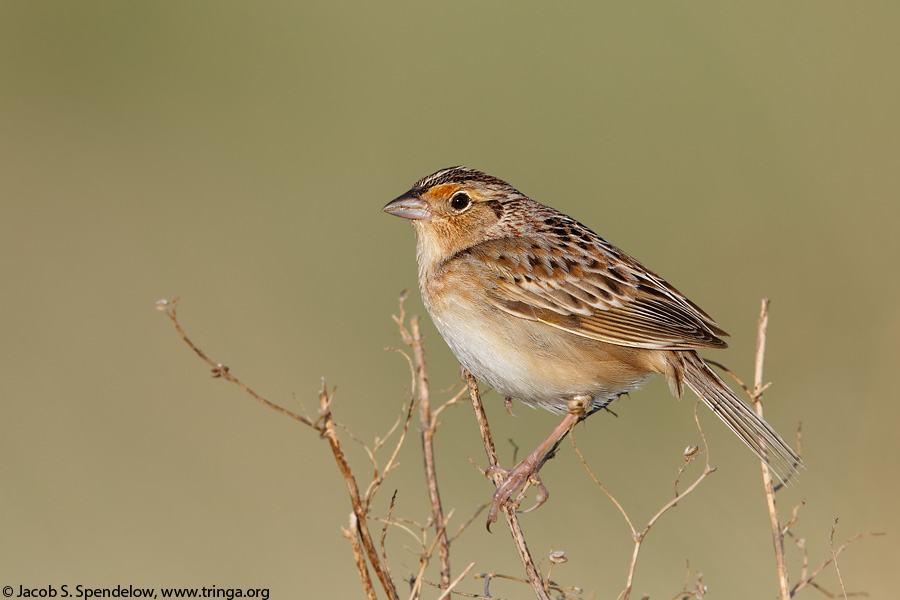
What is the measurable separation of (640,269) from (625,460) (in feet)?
8.21

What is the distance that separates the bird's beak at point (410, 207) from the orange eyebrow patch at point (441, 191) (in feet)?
0.18

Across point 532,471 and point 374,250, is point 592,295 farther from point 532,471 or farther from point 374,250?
point 374,250

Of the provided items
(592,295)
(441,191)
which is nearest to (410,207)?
(441,191)

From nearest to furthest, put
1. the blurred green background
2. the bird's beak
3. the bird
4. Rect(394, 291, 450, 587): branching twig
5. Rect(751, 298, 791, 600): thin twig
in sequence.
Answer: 1. Rect(394, 291, 450, 587): branching twig
2. Rect(751, 298, 791, 600): thin twig
3. the bird
4. the bird's beak
5. the blurred green background

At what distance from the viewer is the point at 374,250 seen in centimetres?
878

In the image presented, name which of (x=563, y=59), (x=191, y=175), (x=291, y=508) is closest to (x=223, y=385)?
(x=291, y=508)

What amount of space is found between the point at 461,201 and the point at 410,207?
0.27 meters

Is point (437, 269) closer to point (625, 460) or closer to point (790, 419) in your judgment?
point (625, 460)

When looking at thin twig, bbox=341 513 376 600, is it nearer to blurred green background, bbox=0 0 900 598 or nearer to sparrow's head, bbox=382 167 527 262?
sparrow's head, bbox=382 167 527 262

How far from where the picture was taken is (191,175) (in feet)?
32.6

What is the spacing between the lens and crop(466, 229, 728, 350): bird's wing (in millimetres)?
4297

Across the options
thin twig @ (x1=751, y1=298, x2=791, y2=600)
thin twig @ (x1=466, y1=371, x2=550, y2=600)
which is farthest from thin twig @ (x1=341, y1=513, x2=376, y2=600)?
thin twig @ (x1=751, y1=298, x2=791, y2=600)

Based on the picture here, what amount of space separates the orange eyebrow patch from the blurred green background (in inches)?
78.7

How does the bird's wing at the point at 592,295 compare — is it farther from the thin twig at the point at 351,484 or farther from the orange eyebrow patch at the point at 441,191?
the thin twig at the point at 351,484
